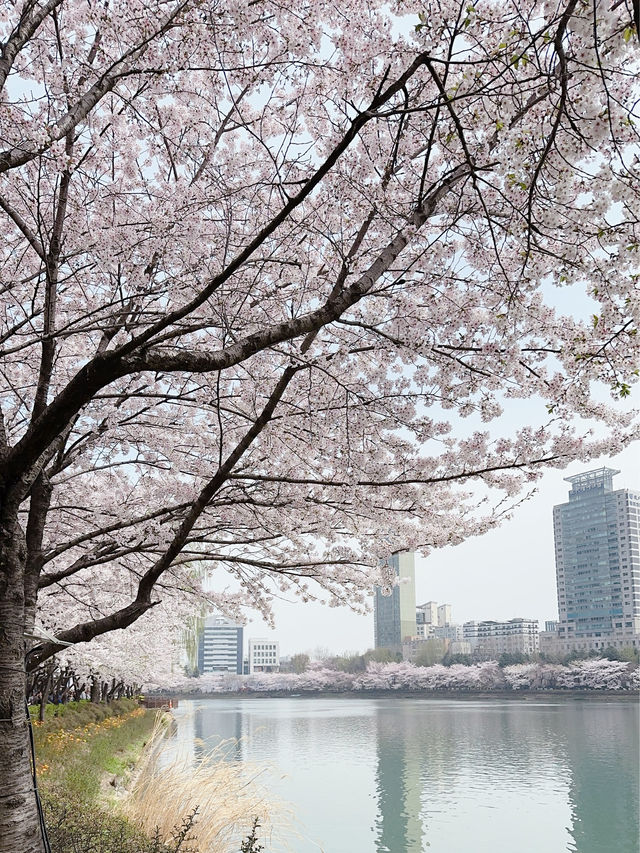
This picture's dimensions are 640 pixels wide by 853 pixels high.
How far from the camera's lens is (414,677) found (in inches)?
2857

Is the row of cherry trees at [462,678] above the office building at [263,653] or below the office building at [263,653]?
above

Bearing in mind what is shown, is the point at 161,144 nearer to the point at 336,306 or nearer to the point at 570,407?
the point at 336,306

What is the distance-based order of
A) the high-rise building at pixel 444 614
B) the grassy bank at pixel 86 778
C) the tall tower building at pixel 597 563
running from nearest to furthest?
the grassy bank at pixel 86 778 → the tall tower building at pixel 597 563 → the high-rise building at pixel 444 614

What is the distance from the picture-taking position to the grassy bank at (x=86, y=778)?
4.98 metres

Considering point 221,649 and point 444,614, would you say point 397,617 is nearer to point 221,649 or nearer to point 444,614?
point 444,614

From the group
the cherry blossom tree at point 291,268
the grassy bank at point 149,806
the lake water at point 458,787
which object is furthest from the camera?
the lake water at point 458,787

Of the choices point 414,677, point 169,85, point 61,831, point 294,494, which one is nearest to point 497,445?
point 294,494

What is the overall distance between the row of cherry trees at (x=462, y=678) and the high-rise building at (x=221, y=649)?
7090cm

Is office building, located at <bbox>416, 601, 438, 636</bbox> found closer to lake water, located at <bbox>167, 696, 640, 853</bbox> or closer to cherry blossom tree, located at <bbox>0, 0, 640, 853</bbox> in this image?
lake water, located at <bbox>167, 696, 640, 853</bbox>

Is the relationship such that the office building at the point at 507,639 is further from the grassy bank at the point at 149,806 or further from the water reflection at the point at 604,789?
the grassy bank at the point at 149,806

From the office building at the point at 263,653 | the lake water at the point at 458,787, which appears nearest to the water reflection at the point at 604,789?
the lake water at the point at 458,787

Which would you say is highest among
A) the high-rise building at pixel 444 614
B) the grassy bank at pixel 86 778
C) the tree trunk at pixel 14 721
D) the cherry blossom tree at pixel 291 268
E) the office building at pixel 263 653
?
the cherry blossom tree at pixel 291 268

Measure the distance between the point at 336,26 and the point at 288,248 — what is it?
4.65ft

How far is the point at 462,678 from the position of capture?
67.2 m
